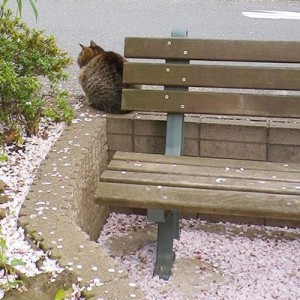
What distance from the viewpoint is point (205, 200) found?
3.05 meters

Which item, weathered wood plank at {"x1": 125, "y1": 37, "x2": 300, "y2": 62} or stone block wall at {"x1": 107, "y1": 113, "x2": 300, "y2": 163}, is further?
stone block wall at {"x1": 107, "y1": 113, "x2": 300, "y2": 163}

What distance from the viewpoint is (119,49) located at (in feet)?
22.6

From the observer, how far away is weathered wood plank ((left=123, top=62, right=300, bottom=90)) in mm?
3721

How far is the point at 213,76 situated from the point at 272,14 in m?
5.32

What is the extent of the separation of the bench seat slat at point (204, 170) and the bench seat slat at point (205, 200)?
19 cm

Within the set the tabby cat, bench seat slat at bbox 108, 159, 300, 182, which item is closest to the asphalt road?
the tabby cat

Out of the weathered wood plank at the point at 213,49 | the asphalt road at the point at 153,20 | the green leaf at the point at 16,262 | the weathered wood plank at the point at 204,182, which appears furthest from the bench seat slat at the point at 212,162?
the asphalt road at the point at 153,20

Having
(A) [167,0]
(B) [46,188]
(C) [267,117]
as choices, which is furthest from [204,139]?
(A) [167,0]

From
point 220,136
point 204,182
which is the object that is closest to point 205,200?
point 204,182

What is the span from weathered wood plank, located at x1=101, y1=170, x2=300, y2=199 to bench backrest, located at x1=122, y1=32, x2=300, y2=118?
66 centimetres

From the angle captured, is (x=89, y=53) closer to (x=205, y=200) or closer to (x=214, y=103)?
(x=214, y=103)

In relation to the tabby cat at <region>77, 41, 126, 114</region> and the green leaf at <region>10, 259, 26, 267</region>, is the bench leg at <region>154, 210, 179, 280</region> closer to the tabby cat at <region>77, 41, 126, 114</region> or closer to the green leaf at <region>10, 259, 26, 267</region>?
the tabby cat at <region>77, 41, 126, 114</region>

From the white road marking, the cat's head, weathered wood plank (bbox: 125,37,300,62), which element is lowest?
the white road marking

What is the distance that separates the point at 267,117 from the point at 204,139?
1.28 feet
